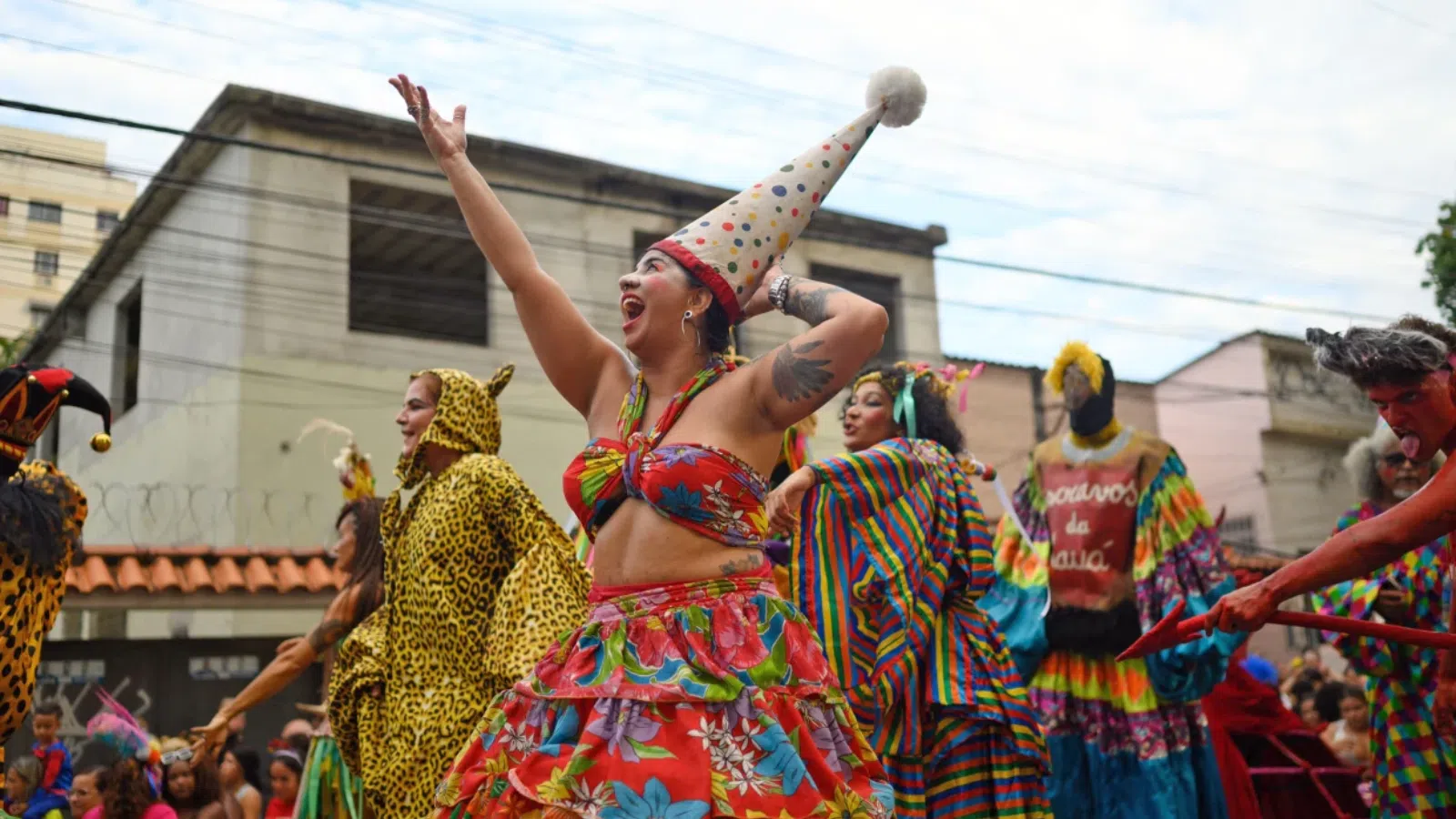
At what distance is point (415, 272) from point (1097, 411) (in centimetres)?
1482

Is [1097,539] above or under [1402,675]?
above

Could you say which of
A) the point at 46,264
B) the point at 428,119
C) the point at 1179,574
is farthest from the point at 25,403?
the point at 46,264

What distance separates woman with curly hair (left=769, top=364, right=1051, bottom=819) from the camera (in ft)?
15.7

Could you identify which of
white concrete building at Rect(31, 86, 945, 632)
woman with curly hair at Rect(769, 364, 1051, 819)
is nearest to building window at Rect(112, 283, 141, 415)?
white concrete building at Rect(31, 86, 945, 632)

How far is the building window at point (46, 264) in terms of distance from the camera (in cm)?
1928

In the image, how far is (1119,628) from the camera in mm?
5824

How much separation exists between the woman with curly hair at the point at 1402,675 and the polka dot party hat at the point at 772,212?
255 centimetres

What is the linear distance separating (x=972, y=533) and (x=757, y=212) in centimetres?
214

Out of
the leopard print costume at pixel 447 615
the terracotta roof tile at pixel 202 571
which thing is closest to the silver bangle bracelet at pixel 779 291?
the leopard print costume at pixel 447 615

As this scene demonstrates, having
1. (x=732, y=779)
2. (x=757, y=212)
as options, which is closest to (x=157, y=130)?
(x=757, y=212)

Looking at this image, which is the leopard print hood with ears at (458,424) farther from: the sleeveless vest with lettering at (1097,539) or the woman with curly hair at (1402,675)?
the woman with curly hair at (1402,675)

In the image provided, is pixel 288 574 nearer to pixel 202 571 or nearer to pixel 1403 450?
pixel 202 571

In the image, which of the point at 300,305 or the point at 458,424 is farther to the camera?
the point at 300,305

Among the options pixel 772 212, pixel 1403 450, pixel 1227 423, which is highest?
pixel 1227 423
